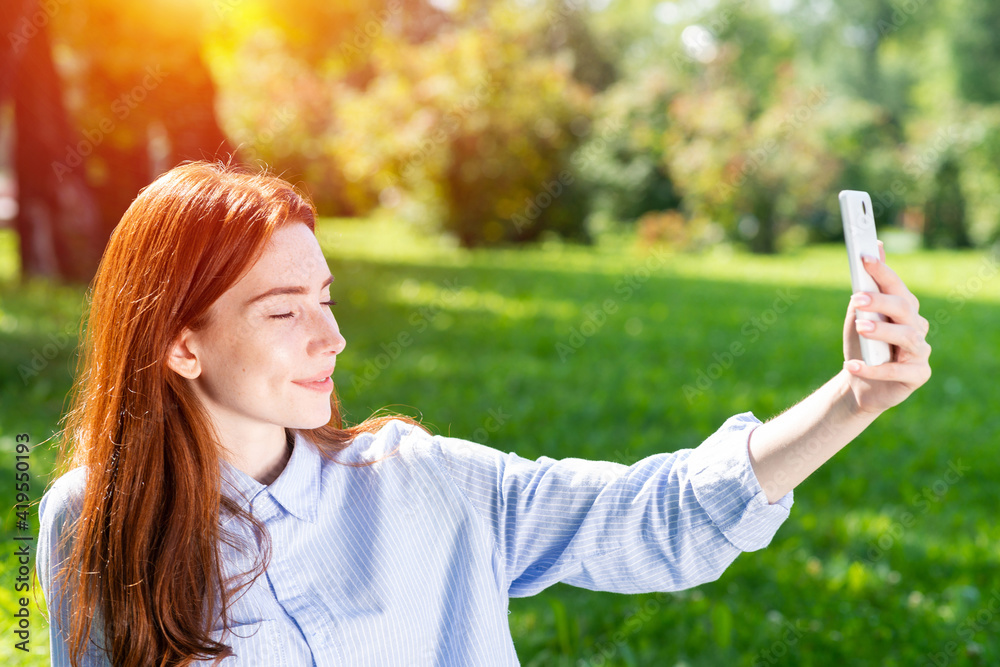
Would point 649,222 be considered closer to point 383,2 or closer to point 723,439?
point 383,2

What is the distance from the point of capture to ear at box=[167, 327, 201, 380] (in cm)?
142

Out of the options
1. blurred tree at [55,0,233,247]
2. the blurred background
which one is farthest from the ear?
blurred tree at [55,0,233,247]

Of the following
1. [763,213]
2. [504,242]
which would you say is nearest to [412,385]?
[504,242]

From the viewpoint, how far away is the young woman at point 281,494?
4.40 ft

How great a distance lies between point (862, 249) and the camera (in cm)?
123

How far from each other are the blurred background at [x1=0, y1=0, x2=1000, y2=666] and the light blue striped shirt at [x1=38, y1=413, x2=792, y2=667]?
0.75 m
